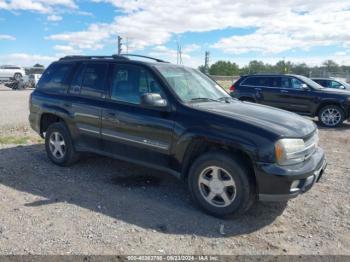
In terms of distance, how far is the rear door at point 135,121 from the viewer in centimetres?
478

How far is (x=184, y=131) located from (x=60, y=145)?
8.79 ft

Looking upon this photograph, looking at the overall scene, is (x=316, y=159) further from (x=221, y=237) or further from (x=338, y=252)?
(x=221, y=237)

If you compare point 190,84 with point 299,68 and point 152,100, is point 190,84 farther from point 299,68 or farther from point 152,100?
point 299,68

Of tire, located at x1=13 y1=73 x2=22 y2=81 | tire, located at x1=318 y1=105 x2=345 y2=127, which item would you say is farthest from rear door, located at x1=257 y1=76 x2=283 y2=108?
tire, located at x1=13 y1=73 x2=22 y2=81

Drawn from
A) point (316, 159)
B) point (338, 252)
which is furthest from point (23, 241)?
point (316, 159)

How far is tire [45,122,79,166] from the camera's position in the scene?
6.10 metres

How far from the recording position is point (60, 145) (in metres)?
6.24

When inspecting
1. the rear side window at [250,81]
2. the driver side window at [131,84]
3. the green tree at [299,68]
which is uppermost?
the green tree at [299,68]

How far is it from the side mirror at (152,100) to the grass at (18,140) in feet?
15.1

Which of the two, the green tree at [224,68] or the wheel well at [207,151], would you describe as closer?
the wheel well at [207,151]

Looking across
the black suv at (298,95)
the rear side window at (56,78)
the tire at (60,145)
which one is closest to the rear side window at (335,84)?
the black suv at (298,95)

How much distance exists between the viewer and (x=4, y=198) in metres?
4.92

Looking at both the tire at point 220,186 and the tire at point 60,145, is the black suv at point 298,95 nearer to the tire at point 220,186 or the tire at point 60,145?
the tire at point 60,145

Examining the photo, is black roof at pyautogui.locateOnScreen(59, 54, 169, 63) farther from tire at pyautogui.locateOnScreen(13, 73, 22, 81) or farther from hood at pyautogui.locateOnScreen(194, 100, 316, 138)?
tire at pyautogui.locateOnScreen(13, 73, 22, 81)
